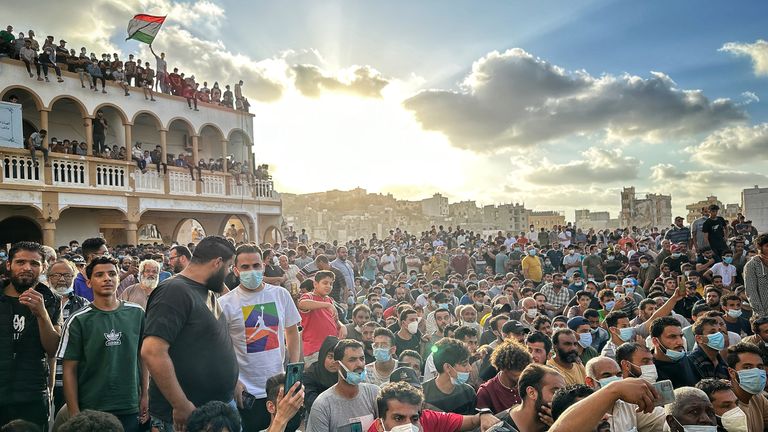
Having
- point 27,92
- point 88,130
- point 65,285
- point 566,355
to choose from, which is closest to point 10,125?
point 27,92

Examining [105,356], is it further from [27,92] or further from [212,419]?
[27,92]

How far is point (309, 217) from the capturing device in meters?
53.7

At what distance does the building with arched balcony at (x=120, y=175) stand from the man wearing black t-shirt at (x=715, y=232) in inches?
695

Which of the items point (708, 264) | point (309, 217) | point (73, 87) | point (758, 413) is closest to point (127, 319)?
point (758, 413)

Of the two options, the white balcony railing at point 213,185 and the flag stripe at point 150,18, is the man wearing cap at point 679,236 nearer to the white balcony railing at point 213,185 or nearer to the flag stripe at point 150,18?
the white balcony railing at point 213,185

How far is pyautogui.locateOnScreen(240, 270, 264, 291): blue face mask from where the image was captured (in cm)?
439

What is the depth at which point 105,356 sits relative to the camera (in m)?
3.76

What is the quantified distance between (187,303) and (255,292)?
100 cm

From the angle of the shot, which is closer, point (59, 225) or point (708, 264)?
point (708, 264)

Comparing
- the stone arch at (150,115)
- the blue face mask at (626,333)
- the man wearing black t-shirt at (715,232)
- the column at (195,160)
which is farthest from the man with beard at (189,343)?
the stone arch at (150,115)

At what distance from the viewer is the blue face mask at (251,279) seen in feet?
14.4

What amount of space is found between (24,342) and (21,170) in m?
15.1

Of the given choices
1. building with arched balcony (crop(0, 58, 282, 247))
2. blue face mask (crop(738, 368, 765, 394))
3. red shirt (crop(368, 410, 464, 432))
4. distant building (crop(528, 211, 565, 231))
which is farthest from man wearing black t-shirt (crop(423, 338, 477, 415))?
distant building (crop(528, 211, 565, 231))

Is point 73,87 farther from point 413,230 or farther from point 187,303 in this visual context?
point 413,230
